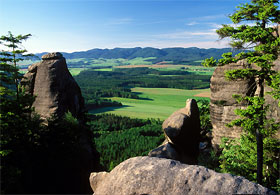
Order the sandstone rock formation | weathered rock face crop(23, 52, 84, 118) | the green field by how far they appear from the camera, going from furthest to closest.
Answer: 1. the green field
2. the sandstone rock formation
3. weathered rock face crop(23, 52, 84, 118)

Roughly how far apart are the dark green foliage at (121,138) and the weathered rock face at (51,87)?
40.9ft

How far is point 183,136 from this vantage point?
25766 mm

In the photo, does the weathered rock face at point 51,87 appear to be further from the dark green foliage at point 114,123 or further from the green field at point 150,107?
the green field at point 150,107

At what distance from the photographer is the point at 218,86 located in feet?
89.4

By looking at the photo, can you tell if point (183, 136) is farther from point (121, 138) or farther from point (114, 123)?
point (114, 123)

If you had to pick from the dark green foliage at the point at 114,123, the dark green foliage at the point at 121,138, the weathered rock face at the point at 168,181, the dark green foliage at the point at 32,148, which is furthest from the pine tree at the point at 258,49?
the dark green foliage at the point at 114,123

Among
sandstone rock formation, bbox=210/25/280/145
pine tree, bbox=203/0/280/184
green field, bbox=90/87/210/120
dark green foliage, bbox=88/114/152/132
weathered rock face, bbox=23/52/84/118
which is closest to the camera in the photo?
pine tree, bbox=203/0/280/184

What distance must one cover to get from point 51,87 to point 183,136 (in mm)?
16477

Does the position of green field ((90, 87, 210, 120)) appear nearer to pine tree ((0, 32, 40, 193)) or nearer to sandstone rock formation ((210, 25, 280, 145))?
sandstone rock formation ((210, 25, 280, 145))

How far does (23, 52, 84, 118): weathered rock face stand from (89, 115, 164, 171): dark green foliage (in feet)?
40.9

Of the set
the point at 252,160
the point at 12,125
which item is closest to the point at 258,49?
the point at 252,160

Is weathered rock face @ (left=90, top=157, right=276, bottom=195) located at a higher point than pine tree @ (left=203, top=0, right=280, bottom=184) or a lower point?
lower

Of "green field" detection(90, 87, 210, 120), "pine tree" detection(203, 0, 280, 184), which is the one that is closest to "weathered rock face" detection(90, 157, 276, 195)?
"pine tree" detection(203, 0, 280, 184)

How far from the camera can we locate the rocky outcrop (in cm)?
2478
